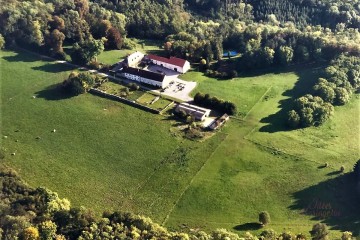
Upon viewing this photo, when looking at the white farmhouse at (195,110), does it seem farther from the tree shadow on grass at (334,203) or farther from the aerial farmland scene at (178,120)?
the tree shadow on grass at (334,203)

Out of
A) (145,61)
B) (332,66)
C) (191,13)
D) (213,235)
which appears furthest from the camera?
(191,13)

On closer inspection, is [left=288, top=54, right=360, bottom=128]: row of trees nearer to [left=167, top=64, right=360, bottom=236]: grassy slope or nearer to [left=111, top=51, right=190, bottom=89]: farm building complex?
[left=167, top=64, right=360, bottom=236]: grassy slope

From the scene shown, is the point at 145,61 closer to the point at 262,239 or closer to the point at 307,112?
the point at 307,112

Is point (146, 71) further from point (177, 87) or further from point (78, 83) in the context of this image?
point (78, 83)

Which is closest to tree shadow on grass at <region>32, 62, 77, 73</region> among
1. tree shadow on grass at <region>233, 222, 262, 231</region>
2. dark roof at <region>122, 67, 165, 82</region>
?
dark roof at <region>122, 67, 165, 82</region>

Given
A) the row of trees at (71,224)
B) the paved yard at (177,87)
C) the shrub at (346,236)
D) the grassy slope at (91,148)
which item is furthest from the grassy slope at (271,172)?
the paved yard at (177,87)

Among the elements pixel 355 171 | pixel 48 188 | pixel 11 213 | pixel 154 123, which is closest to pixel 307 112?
pixel 355 171
